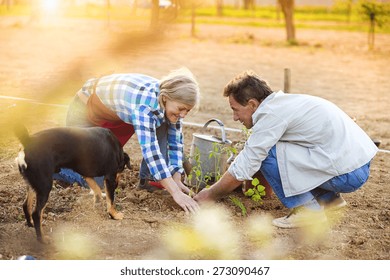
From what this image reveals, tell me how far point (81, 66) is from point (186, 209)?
2412mm

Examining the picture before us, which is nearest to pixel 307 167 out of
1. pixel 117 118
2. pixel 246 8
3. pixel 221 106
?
pixel 117 118

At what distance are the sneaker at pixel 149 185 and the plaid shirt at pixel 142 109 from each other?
202mm

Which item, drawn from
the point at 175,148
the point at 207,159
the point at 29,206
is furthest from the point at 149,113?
the point at 29,206

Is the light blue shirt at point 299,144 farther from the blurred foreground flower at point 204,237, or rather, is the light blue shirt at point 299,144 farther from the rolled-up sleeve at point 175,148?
the rolled-up sleeve at point 175,148

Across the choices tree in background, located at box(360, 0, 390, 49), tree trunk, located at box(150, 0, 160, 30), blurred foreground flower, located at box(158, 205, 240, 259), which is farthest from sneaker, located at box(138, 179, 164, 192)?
tree in background, located at box(360, 0, 390, 49)

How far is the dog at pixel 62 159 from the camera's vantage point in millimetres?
2490

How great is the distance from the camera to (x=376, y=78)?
1110cm

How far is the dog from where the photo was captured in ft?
8.17

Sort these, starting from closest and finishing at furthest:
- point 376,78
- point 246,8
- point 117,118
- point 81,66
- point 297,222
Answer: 1. point 81,66
2. point 297,222
3. point 117,118
4. point 376,78
5. point 246,8

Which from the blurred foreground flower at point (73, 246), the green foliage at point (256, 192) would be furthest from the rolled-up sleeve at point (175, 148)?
the blurred foreground flower at point (73, 246)

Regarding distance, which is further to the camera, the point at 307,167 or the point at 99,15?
the point at 307,167

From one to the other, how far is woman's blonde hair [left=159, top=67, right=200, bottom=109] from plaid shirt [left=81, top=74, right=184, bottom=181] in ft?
0.38

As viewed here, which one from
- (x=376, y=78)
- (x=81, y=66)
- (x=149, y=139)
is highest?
(x=81, y=66)
